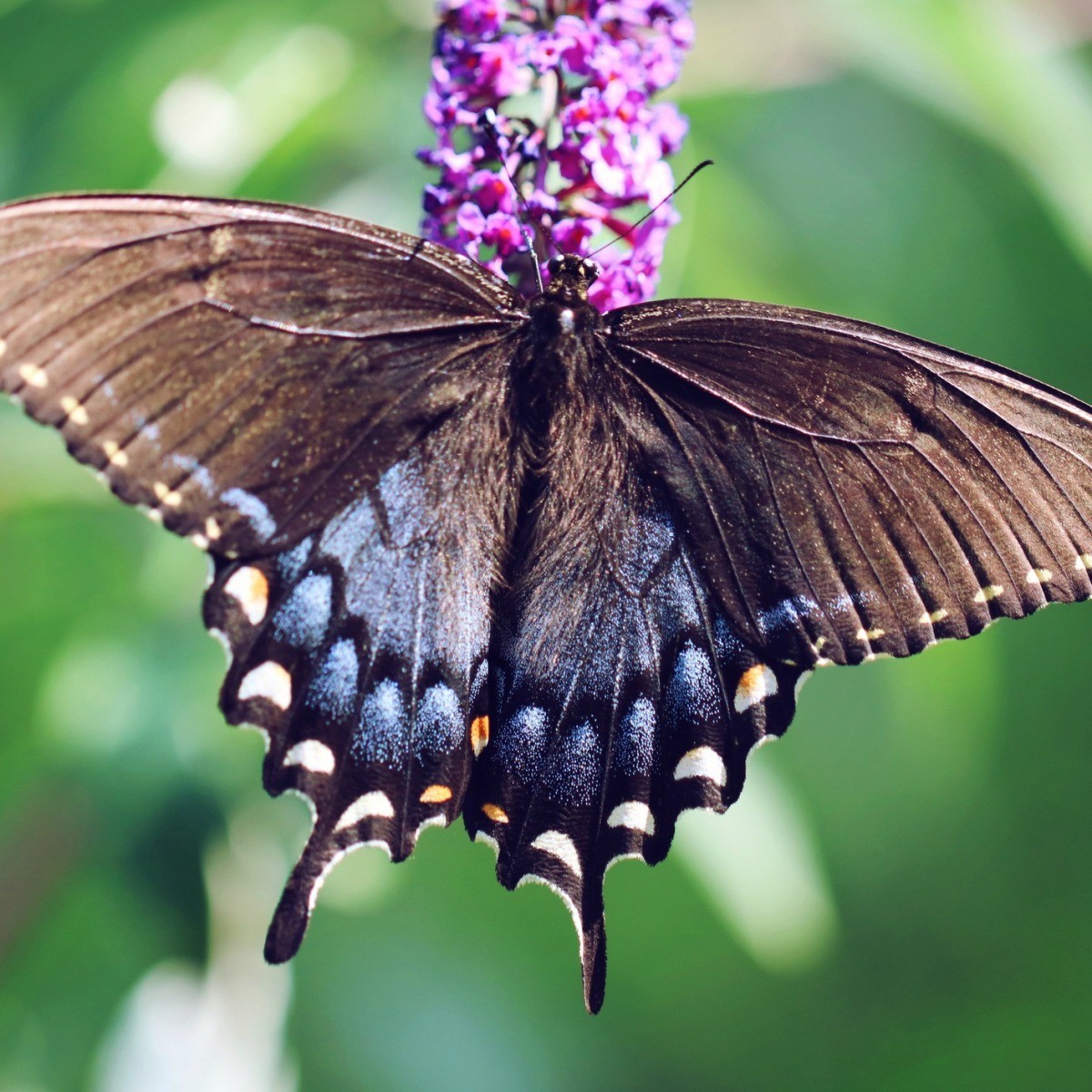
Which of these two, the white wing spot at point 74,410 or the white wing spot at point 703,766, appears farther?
the white wing spot at point 703,766

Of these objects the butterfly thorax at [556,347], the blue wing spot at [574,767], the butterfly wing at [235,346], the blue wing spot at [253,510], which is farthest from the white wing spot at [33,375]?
the blue wing spot at [574,767]

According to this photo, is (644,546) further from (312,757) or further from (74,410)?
(74,410)

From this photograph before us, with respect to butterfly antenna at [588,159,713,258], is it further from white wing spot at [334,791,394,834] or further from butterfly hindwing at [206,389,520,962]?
white wing spot at [334,791,394,834]

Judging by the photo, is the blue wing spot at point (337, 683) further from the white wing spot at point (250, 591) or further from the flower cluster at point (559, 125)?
the flower cluster at point (559, 125)

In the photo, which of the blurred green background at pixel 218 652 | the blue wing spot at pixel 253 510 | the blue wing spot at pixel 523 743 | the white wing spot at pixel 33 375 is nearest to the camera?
the white wing spot at pixel 33 375

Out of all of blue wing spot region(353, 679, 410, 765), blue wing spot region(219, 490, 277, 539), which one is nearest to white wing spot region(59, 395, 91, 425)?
blue wing spot region(219, 490, 277, 539)

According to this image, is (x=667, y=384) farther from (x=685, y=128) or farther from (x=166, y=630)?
(x=166, y=630)
